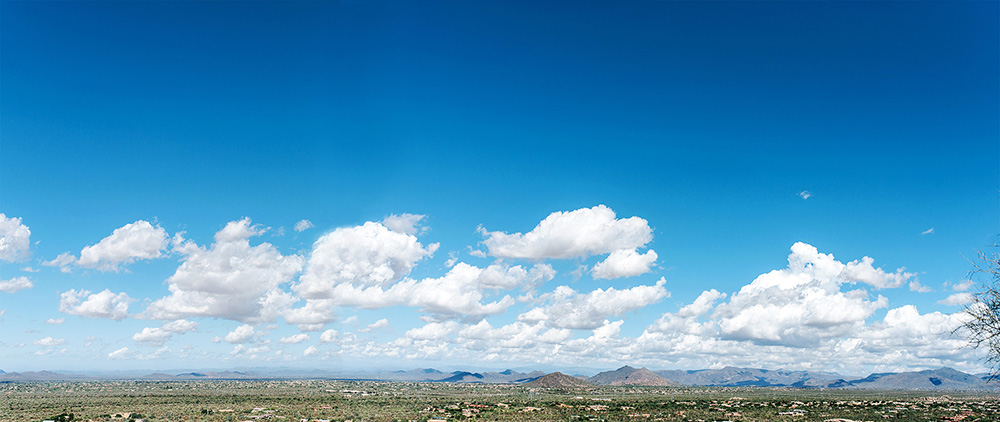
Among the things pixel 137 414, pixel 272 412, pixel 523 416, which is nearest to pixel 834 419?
pixel 523 416

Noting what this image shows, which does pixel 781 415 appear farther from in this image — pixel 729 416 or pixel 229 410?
pixel 229 410

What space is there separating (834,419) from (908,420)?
11520 millimetres

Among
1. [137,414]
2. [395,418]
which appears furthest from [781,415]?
[137,414]

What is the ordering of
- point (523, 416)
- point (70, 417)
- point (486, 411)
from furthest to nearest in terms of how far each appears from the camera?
point (486, 411) → point (523, 416) → point (70, 417)

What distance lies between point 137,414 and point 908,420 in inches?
3876

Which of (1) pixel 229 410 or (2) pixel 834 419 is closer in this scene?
(2) pixel 834 419

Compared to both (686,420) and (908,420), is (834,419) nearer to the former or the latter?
(908,420)

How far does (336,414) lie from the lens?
75000 mm

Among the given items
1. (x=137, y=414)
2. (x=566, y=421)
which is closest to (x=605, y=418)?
(x=566, y=421)

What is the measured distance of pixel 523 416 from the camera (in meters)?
75.1

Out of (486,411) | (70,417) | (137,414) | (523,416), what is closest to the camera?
(70,417)

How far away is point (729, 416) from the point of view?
75312mm

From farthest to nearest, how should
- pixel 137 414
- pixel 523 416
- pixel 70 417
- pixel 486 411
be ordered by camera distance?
pixel 486 411
pixel 523 416
pixel 137 414
pixel 70 417

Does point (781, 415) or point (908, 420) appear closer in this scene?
point (908, 420)
